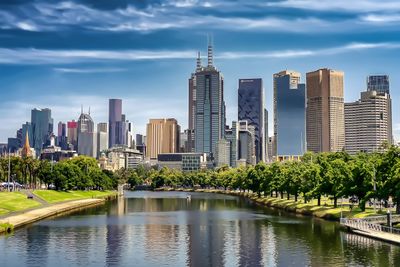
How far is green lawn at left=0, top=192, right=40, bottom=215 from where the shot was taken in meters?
131

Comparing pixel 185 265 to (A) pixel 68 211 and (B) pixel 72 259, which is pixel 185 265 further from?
(A) pixel 68 211

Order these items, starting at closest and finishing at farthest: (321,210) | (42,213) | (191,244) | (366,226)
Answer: (191,244)
(366,226)
(321,210)
(42,213)

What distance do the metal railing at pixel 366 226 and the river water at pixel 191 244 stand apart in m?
2.80

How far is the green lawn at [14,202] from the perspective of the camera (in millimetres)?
131450

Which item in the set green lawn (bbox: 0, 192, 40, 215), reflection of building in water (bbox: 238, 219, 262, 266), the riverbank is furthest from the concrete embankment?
the riverbank

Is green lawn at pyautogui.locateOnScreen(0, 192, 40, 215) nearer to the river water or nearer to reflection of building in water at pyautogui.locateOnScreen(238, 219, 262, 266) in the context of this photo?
the river water

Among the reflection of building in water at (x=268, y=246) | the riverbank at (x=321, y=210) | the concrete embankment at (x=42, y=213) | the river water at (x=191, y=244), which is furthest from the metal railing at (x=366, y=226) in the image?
the concrete embankment at (x=42, y=213)

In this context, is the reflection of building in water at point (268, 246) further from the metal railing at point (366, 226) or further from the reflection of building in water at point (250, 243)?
the metal railing at point (366, 226)

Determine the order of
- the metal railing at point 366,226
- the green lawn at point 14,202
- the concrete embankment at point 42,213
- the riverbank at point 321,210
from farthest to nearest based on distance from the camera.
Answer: the green lawn at point 14,202 → the riverbank at point 321,210 → the concrete embankment at point 42,213 → the metal railing at point 366,226

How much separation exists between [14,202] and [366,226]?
288 ft

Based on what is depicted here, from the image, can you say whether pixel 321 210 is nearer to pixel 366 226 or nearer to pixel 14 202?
pixel 366 226

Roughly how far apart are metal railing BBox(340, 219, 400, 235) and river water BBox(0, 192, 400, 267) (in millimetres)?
2800

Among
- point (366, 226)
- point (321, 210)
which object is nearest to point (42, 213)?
point (321, 210)

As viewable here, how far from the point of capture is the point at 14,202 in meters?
142
